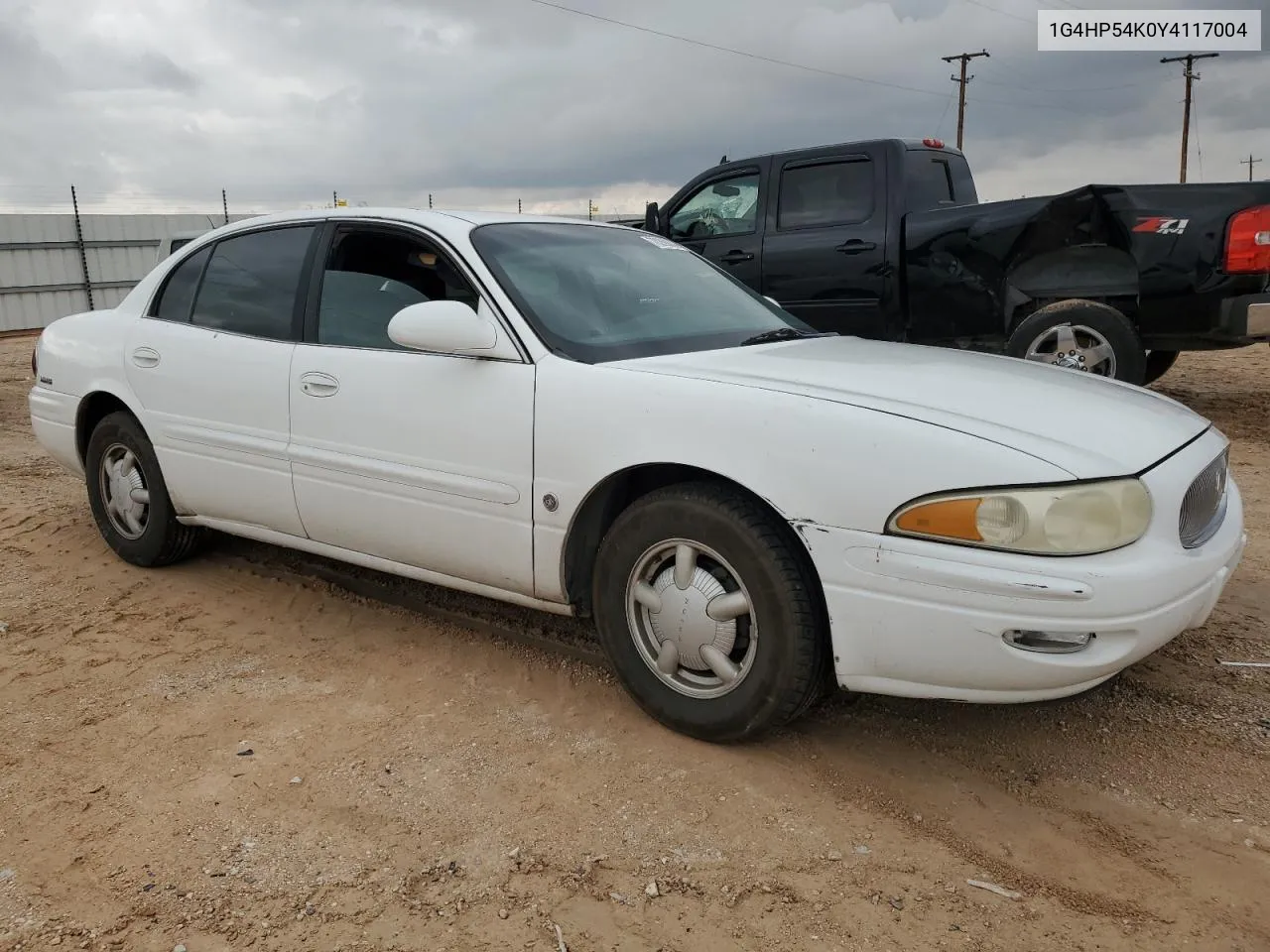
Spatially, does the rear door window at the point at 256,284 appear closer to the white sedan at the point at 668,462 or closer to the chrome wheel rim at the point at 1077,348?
the white sedan at the point at 668,462

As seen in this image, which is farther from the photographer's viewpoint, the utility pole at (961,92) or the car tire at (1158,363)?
the utility pole at (961,92)

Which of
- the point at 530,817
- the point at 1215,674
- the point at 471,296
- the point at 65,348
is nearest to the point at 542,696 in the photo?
the point at 530,817

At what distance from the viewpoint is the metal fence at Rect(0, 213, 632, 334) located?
19.3 metres

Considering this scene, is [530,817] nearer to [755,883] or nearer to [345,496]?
[755,883]

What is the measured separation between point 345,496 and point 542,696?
1.00m

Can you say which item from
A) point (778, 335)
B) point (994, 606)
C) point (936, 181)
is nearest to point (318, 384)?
point (778, 335)

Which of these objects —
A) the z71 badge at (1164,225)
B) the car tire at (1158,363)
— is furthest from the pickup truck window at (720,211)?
the car tire at (1158,363)

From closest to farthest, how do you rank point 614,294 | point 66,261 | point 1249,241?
1. point 614,294
2. point 1249,241
3. point 66,261

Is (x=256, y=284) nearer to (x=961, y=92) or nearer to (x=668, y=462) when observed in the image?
(x=668, y=462)

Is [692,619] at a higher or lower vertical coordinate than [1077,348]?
lower

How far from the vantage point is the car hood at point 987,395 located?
250 centimetres

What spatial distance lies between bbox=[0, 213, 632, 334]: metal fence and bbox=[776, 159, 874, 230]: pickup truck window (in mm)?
14823

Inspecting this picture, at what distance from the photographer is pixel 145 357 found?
4273mm

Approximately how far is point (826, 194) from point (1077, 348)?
6.96ft
